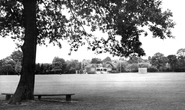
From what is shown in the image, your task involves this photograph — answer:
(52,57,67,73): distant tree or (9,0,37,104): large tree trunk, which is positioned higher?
(52,57,67,73): distant tree

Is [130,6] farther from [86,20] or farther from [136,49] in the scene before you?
[86,20]

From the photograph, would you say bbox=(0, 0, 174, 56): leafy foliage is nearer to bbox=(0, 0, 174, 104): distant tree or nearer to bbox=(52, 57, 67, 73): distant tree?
bbox=(0, 0, 174, 104): distant tree

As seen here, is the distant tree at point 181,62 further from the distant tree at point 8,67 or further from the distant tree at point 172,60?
the distant tree at point 8,67

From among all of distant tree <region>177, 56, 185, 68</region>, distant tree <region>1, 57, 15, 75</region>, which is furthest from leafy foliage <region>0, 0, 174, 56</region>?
distant tree <region>177, 56, 185, 68</region>

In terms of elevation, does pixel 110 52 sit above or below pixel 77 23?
below

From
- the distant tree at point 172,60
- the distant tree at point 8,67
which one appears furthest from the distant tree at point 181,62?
the distant tree at point 8,67

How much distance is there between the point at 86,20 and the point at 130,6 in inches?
193

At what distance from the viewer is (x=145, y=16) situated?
16.1m

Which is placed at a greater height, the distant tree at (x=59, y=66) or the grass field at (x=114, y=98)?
the distant tree at (x=59, y=66)

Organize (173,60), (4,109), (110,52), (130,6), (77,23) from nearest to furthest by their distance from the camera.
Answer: (4,109), (130,6), (110,52), (77,23), (173,60)

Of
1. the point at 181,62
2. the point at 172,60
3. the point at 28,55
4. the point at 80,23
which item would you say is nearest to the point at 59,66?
the point at 172,60

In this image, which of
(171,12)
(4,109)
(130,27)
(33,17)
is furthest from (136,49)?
(4,109)

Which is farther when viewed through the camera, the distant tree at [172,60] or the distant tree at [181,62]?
the distant tree at [172,60]

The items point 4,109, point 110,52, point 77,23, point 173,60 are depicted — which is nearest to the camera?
point 4,109
